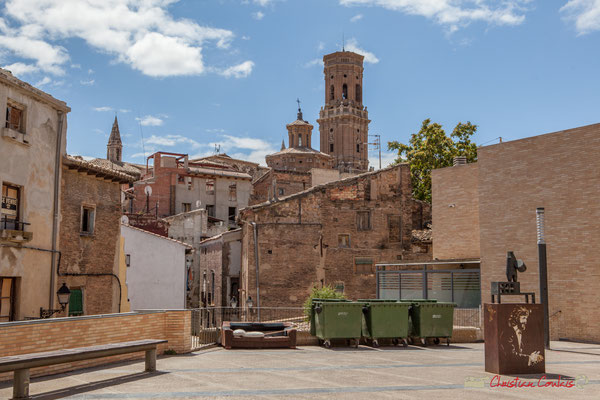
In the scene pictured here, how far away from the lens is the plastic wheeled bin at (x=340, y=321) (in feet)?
52.8

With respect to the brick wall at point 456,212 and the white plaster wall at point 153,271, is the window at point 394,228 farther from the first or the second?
the white plaster wall at point 153,271

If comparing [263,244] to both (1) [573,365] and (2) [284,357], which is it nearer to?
(2) [284,357]

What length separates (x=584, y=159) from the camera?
66.0 ft

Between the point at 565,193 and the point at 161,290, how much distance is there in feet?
57.0

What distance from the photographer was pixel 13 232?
16.1 meters

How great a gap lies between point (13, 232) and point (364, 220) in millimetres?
20887

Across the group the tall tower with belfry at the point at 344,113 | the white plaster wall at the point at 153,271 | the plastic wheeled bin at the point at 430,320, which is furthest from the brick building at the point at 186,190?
the tall tower with belfry at the point at 344,113

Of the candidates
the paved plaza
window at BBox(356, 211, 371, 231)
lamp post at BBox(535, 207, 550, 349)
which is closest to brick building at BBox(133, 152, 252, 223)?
window at BBox(356, 211, 371, 231)

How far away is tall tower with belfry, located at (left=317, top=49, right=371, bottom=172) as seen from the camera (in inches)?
3733

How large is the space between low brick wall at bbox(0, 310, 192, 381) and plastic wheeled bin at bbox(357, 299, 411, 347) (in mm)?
5080

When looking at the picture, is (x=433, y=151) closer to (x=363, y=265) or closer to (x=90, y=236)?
(x=363, y=265)

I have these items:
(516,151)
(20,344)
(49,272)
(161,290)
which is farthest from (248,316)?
(20,344)

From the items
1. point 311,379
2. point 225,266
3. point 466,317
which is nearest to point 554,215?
point 466,317

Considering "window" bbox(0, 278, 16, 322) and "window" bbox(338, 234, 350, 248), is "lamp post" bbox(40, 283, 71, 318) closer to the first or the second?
"window" bbox(0, 278, 16, 322)
